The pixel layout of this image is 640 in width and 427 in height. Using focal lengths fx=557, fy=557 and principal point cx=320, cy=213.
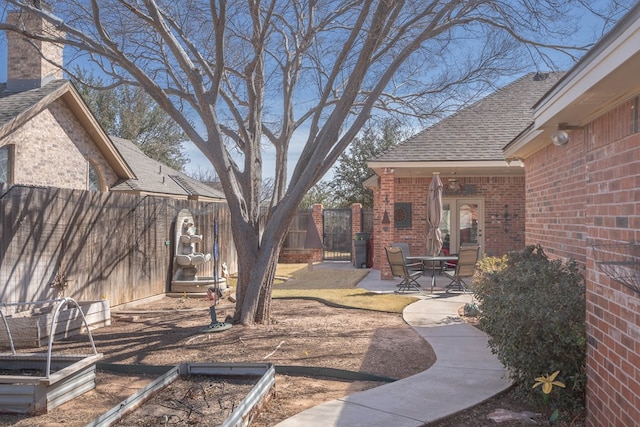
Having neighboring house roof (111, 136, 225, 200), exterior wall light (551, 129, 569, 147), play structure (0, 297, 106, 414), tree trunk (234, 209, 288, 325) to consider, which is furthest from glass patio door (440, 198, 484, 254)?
play structure (0, 297, 106, 414)

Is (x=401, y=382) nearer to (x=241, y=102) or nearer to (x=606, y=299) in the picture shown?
(x=606, y=299)

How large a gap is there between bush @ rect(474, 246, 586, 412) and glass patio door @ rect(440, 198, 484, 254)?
10813 millimetres

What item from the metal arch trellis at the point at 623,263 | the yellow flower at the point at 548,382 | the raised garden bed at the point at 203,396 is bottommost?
the raised garden bed at the point at 203,396

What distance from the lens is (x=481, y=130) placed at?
50.9ft

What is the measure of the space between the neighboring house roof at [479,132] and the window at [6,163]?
8407 millimetres

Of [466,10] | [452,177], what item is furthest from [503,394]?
[452,177]

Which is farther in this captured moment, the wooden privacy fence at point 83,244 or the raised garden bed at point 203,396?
the wooden privacy fence at point 83,244

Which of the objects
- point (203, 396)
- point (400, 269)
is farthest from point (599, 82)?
point (400, 269)

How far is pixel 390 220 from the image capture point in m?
14.8

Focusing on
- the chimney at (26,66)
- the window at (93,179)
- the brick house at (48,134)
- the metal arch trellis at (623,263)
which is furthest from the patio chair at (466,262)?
the chimney at (26,66)

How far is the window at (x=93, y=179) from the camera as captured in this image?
1612 cm

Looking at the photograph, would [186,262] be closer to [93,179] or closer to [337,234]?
[93,179]

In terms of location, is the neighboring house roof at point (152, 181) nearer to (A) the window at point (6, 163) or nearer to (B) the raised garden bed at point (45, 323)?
(A) the window at point (6, 163)

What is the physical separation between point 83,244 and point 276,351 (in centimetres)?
441
